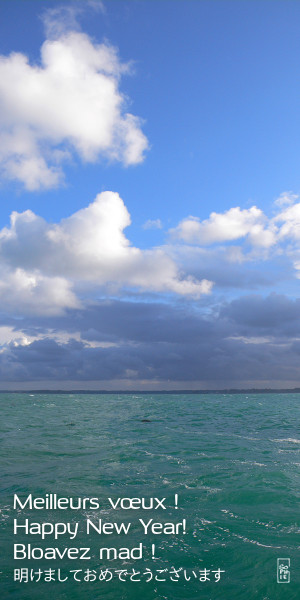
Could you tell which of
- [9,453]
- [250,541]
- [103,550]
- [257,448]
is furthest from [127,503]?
[257,448]

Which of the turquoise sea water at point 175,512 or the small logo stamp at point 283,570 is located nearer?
the turquoise sea water at point 175,512

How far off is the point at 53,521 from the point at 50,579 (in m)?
4.54

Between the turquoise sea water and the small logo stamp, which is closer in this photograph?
the turquoise sea water

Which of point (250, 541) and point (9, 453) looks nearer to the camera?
point (250, 541)

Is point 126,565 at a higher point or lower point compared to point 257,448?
higher

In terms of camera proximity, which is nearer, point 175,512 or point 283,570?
point 283,570

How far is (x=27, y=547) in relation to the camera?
41.2ft

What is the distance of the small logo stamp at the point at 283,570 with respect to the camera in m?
10.8

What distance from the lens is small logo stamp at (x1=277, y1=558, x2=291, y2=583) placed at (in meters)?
10.8

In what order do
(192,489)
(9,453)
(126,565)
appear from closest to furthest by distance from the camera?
1. (126,565)
2. (192,489)
3. (9,453)

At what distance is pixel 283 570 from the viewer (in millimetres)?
11250

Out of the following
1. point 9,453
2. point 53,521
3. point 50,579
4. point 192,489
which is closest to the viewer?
point 50,579

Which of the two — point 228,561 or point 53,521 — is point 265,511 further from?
point 53,521

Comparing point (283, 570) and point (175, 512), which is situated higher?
point (283, 570)
